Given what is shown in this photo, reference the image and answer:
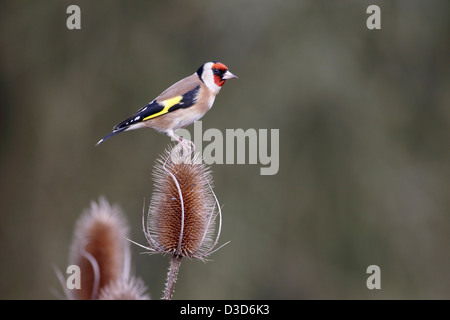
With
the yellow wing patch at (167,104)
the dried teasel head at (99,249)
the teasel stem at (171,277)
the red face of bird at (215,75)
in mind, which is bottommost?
the teasel stem at (171,277)

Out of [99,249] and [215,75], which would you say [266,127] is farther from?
[99,249]

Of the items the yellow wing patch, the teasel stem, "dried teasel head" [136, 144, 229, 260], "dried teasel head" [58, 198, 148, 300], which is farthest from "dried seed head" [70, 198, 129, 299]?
the teasel stem

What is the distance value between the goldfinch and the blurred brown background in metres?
5.37

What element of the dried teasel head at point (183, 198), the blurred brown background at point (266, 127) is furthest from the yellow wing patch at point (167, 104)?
the blurred brown background at point (266, 127)

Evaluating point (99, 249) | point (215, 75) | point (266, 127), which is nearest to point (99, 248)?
point (99, 249)

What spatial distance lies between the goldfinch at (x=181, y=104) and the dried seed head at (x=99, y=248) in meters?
1.30

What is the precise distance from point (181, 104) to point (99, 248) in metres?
1.82

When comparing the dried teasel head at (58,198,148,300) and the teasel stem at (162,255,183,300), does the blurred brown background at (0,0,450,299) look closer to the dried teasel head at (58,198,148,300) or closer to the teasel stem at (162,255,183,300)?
the dried teasel head at (58,198,148,300)

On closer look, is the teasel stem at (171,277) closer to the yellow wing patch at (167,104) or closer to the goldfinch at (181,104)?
the goldfinch at (181,104)

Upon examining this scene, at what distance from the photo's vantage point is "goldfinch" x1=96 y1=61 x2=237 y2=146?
217 inches

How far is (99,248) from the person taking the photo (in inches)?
251

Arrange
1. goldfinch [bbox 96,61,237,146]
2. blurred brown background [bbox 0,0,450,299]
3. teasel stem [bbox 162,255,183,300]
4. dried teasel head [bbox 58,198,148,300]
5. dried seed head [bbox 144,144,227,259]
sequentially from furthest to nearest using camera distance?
blurred brown background [bbox 0,0,450,299] → dried teasel head [bbox 58,198,148,300] → goldfinch [bbox 96,61,237,146] → dried seed head [bbox 144,144,227,259] → teasel stem [bbox 162,255,183,300]

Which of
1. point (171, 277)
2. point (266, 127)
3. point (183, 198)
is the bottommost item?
point (171, 277)

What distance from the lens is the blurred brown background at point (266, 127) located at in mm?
11523
